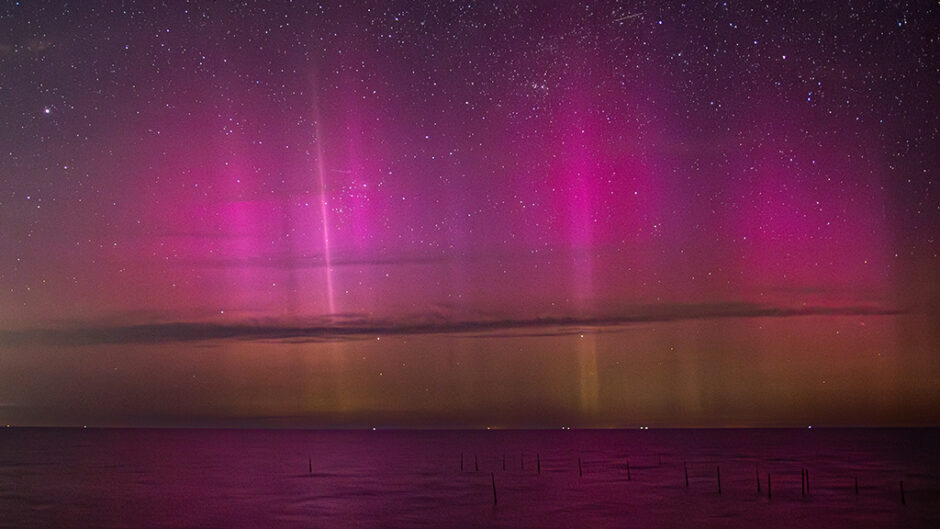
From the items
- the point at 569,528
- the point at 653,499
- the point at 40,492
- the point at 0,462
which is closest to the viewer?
the point at 569,528

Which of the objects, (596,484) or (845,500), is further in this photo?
(596,484)

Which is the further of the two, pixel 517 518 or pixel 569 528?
pixel 517 518

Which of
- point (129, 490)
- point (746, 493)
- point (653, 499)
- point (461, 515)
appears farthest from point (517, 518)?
point (129, 490)

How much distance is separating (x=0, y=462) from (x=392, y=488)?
4821cm

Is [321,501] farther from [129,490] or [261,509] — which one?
[129,490]

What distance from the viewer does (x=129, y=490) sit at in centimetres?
4881

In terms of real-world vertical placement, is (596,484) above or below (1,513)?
below

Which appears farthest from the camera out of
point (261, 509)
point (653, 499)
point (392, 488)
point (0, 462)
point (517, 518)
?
point (0, 462)

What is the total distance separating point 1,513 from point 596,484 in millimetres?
29892

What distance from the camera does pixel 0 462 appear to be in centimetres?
8175

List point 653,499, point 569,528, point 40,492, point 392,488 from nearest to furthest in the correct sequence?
point 569,528 < point 653,499 < point 40,492 < point 392,488

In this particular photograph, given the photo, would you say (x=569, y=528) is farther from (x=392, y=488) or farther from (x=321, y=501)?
(x=392, y=488)

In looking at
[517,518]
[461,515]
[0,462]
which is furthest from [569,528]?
[0,462]

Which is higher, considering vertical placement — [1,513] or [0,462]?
[1,513]
